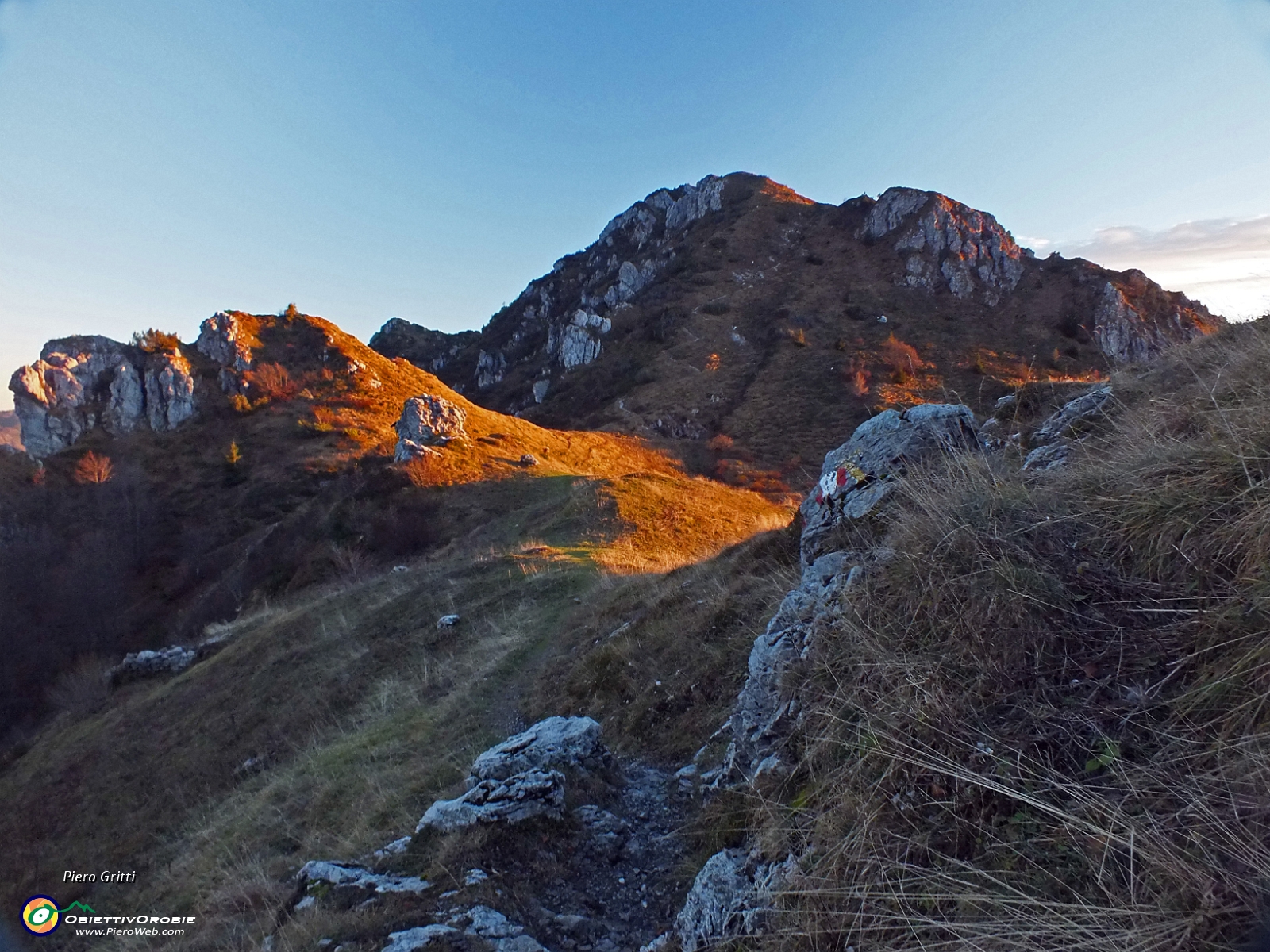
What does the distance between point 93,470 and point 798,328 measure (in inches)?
2099

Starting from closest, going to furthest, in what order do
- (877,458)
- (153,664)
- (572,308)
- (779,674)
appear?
(779,674)
(877,458)
(153,664)
(572,308)

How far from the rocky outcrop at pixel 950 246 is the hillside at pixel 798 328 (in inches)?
6.4

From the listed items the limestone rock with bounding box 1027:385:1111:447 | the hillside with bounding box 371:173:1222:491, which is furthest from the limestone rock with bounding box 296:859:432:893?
the hillside with bounding box 371:173:1222:491

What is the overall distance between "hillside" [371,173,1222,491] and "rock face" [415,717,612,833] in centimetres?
3082

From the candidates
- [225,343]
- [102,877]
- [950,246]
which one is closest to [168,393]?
[225,343]

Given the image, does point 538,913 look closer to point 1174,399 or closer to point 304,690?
point 1174,399

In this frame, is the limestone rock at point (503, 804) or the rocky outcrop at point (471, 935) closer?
the rocky outcrop at point (471, 935)

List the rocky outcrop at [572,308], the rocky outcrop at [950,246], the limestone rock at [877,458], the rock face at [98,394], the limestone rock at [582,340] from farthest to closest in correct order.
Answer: the rocky outcrop at [572,308] → the limestone rock at [582,340] → the rocky outcrop at [950,246] → the rock face at [98,394] → the limestone rock at [877,458]

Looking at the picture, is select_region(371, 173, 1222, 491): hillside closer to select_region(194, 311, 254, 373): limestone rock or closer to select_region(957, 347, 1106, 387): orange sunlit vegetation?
select_region(957, 347, 1106, 387): orange sunlit vegetation

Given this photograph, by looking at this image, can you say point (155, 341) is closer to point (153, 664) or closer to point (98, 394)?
point (98, 394)

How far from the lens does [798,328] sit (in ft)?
182

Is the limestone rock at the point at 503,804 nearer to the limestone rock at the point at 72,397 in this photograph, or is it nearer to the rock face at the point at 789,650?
the rock face at the point at 789,650

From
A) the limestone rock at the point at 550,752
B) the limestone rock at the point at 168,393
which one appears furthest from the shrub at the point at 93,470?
the limestone rock at the point at 550,752

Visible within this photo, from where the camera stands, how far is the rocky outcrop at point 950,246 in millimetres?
59750
